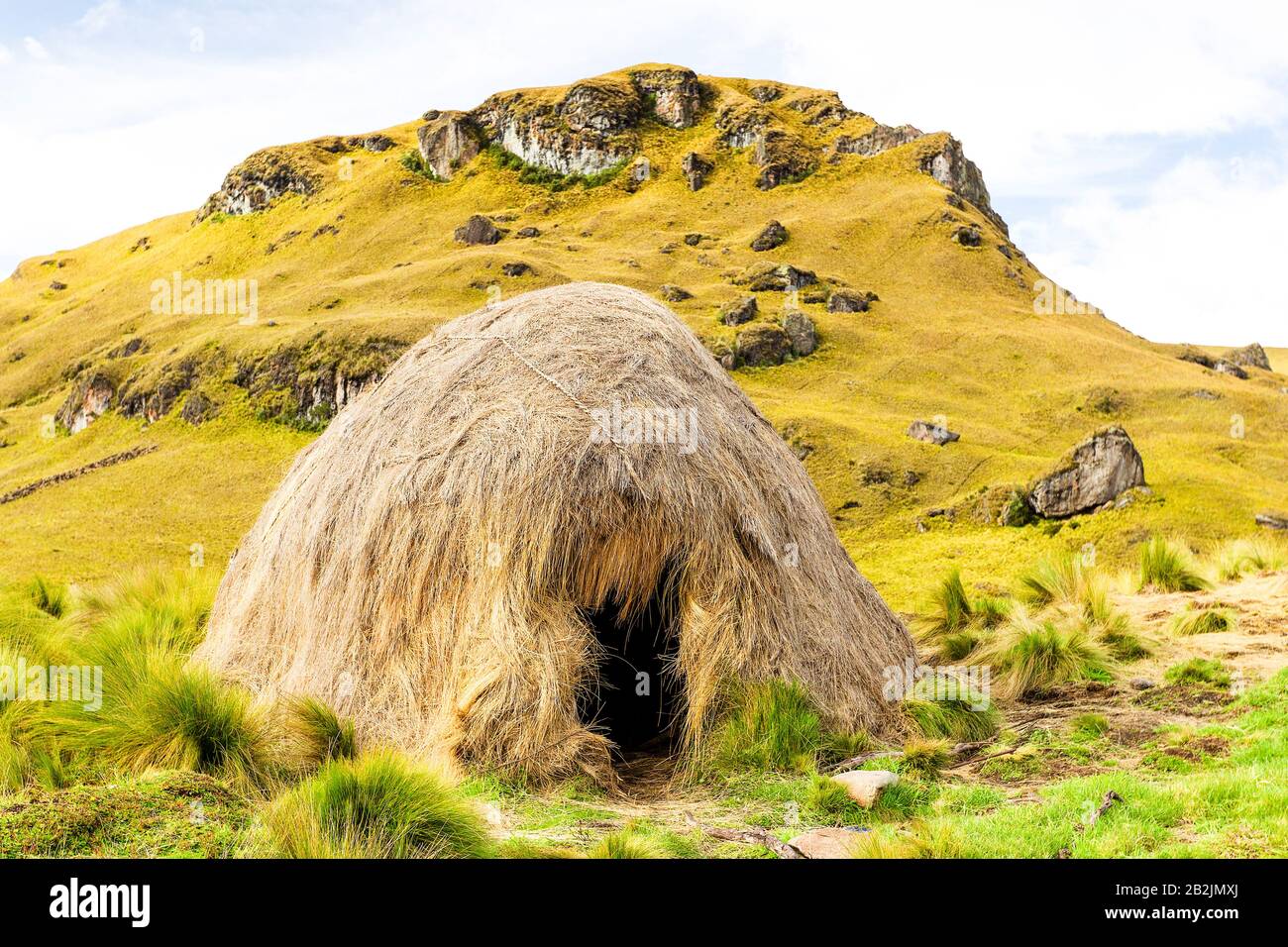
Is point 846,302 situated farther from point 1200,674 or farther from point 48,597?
point 48,597

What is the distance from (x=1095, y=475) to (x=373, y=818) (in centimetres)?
2843

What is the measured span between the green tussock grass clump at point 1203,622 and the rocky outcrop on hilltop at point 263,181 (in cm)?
10078

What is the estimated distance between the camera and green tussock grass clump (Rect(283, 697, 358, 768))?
717 centimetres

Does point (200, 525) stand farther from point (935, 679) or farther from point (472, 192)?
point (472, 192)

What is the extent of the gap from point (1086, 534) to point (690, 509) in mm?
23302

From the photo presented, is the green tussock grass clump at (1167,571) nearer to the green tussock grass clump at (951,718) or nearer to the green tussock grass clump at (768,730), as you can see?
the green tussock grass clump at (951,718)

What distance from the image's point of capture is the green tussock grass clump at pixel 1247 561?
50.1 feet

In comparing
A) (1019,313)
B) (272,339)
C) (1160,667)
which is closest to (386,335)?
(272,339)

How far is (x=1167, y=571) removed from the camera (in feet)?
49.6

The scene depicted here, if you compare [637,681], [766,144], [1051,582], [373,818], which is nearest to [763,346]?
[1051,582]

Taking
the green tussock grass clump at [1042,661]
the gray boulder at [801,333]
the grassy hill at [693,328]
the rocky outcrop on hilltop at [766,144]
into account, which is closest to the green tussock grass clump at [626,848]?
the green tussock grass clump at [1042,661]

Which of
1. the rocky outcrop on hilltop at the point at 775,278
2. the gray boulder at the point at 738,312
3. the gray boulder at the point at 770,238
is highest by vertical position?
the gray boulder at the point at 770,238

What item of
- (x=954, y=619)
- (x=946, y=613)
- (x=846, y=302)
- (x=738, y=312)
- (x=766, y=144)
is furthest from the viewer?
(x=766, y=144)

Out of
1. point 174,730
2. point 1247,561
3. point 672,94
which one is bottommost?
point 174,730
